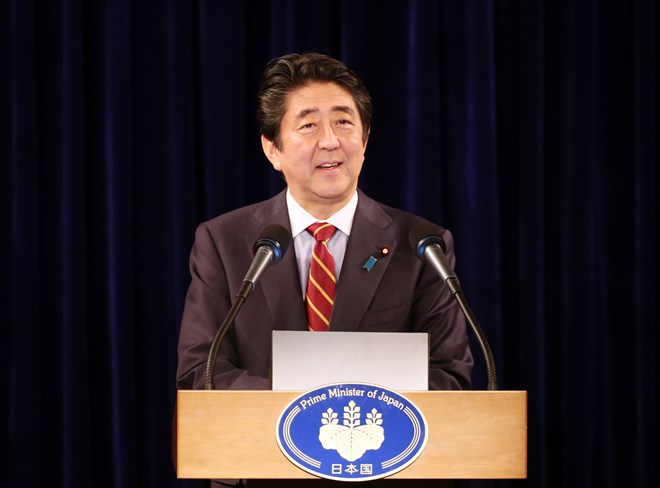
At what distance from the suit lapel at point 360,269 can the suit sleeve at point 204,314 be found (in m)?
0.28

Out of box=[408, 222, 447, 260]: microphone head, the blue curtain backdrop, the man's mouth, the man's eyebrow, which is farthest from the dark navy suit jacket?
the blue curtain backdrop

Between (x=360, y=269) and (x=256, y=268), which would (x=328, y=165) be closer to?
(x=360, y=269)

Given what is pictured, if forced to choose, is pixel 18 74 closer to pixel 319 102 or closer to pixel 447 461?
pixel 319 102

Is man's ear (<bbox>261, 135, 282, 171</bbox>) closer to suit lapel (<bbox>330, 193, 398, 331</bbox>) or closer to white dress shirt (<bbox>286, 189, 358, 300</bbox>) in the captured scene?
white dress shirt (<bbox>286, 189, 358, 300</bbox>)

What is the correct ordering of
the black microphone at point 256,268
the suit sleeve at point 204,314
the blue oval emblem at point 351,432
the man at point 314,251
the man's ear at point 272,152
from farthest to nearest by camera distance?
the man's ear at point 272,152 → the man at point 314,251 → the suit sleeve at point 204,314 → the black microphone at point 256,268 → the blue oval emblem at point 351,432

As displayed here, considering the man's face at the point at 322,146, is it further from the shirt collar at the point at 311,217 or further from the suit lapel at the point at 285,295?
the suit lapel at the point at 285,295

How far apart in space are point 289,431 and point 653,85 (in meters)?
2.34

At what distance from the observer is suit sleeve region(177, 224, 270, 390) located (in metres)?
2.38

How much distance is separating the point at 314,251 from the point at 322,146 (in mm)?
275

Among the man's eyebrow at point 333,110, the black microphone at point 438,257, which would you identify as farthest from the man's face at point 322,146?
the black microphone at point 438,257

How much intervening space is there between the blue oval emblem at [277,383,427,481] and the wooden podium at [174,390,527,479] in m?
0.02

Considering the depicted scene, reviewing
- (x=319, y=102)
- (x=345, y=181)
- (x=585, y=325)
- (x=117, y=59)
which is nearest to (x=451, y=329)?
(x=345, y=181)

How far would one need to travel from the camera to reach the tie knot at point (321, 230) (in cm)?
259

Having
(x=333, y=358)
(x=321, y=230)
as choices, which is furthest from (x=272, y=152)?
(x=333, y=358)
